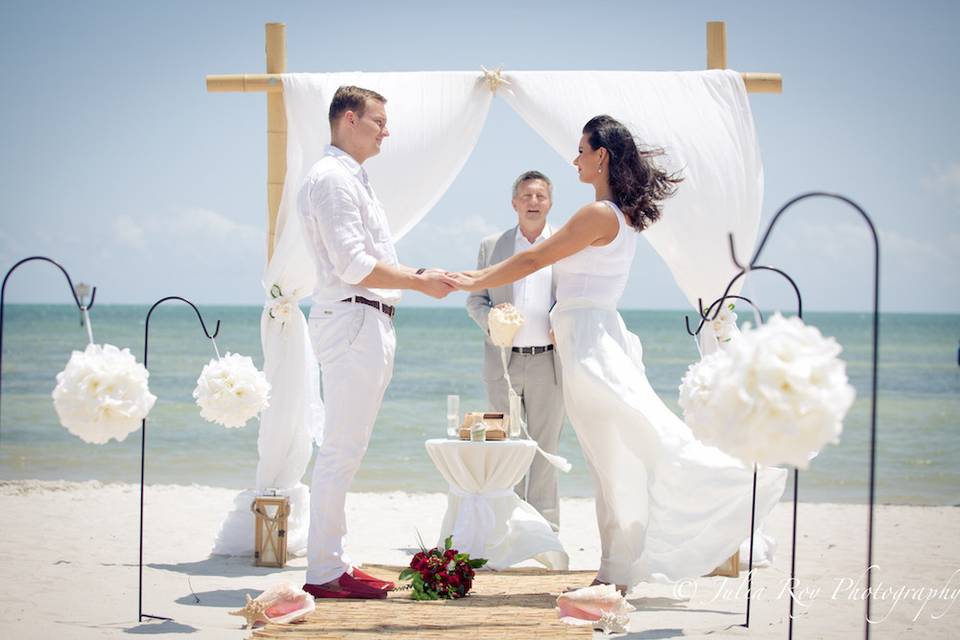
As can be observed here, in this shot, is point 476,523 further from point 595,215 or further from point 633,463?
point 595,215

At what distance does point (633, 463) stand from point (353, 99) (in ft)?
6.86

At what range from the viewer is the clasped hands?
4.66 metres

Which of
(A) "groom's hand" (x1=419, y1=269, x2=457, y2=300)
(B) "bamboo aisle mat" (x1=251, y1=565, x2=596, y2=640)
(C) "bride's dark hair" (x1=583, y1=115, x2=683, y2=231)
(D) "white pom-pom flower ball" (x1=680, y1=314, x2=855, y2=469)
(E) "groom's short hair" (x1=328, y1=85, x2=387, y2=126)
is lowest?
(B) "bamboo aisle mat" (x1=251, y1=565, x2=596, y2=640)

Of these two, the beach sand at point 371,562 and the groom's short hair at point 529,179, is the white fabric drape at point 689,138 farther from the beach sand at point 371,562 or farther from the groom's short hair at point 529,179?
the beach sand at point 371,562

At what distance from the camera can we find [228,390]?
4.49 m

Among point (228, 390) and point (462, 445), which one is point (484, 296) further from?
point (228, 390)

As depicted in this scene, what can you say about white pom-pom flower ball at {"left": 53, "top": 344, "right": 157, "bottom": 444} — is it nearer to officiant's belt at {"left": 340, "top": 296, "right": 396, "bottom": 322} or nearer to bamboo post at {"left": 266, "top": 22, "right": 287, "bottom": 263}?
officiant's belt at {"left": 340, "top": 296, "right": 396, "bottom": 322}

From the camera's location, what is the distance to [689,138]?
236 inches

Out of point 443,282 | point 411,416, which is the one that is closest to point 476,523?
point 443,282

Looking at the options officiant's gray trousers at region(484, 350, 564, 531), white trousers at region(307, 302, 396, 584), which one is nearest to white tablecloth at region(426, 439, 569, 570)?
officiant's gray trousers at region(484, 350, 564, 531)

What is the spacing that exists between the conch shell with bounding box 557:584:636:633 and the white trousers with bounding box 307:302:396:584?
1.04m

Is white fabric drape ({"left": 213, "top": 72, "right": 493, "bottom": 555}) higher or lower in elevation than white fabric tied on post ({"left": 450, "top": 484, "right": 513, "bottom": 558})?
higher

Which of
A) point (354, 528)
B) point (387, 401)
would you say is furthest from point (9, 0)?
point (354, 528)

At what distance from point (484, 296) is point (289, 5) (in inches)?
1014
